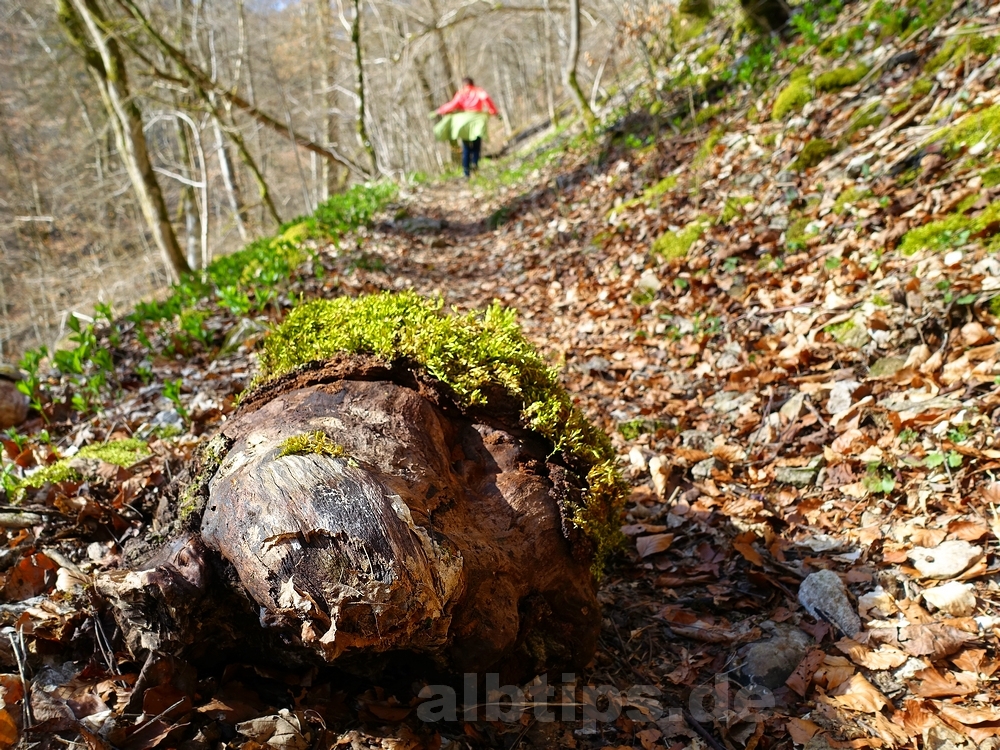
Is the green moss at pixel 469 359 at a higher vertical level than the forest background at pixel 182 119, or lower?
lower

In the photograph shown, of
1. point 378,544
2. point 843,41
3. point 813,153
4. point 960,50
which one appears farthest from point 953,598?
point 843,41

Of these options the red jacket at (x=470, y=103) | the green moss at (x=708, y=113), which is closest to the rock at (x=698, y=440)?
the green moss at (x=708, y=113)

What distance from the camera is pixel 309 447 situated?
5.51 ft

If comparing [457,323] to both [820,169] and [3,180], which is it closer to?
[820,169]

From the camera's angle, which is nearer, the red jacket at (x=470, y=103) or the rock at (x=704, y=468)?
the rock at (x=704, y=468)

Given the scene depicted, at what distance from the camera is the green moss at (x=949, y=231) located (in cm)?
373

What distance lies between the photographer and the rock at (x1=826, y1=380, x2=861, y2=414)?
3351 millimetres

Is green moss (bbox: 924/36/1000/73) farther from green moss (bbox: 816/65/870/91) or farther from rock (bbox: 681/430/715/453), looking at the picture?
rock (bbox: 681/430/715/453)

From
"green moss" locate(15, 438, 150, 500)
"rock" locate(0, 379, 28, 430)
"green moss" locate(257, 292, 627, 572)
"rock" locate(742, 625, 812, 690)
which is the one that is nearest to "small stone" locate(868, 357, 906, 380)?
"rock" locate(742, 625, 812, 690)

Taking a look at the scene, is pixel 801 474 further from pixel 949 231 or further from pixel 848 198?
pixel 848 198

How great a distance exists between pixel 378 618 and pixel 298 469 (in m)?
0.46

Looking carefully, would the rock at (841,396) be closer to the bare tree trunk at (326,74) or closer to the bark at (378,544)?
the bark at (378,544)

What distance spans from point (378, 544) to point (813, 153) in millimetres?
5922

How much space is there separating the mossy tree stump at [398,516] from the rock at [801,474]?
4.35ft
